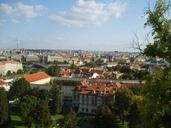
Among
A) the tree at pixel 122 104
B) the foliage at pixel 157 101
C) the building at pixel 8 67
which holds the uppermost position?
the foliage at pixel 157 101

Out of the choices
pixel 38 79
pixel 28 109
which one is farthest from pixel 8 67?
pixel 28 109

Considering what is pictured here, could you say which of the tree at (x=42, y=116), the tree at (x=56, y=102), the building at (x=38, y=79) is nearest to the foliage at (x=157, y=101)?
the tree at (x=42, y=116)

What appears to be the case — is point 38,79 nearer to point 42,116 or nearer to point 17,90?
point 17,90

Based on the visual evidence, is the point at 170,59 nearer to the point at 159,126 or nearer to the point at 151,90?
the point at 151,90

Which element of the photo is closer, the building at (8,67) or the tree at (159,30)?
the tree at (159,30)

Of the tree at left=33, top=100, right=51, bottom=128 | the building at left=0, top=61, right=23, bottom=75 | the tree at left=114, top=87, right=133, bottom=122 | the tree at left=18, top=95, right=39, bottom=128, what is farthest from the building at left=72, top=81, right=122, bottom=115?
the building at left=0, top=61, right=23, bottom=75

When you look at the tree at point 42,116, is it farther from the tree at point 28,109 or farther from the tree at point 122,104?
the tree at point 122,104

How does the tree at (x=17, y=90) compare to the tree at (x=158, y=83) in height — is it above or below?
below
